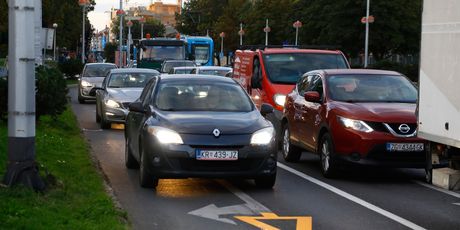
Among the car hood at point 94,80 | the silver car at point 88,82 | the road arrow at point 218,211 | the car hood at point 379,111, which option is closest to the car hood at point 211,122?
the road arrow at point 218,211

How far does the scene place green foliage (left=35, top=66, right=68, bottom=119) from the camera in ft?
60.2

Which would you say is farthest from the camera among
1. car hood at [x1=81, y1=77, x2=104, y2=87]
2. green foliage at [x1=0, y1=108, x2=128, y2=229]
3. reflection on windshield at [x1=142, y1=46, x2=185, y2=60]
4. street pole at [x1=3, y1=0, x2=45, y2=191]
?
reflection on windshield at [x1=142, y1=46, x2=185, y2=60]

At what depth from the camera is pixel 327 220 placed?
9031 millimetres

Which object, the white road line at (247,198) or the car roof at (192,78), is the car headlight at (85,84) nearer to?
the car roof at (192,78)

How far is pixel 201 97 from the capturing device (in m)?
11.9

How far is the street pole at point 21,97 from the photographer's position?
951cm

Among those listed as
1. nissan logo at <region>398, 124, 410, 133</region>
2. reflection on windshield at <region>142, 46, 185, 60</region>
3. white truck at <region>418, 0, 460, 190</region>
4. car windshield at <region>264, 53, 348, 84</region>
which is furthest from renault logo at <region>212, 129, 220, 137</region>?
reflection on windshield at <region>142, 46, 185, 60</region>

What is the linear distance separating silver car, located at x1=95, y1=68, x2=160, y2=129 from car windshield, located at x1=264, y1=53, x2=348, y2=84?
11.5 ft

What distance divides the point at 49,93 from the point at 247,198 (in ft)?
30.1

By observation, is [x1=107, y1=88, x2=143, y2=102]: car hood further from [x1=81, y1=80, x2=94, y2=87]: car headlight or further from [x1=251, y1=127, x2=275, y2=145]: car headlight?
[x1=81, y1=80, x2=94, y2=87]: car headlight

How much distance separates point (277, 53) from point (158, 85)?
6.79 m

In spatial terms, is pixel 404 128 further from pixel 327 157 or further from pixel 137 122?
pixel 137 122

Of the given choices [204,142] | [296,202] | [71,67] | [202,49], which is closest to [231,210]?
[296,202]

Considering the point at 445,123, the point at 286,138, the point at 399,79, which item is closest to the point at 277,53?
the point at 286,138
